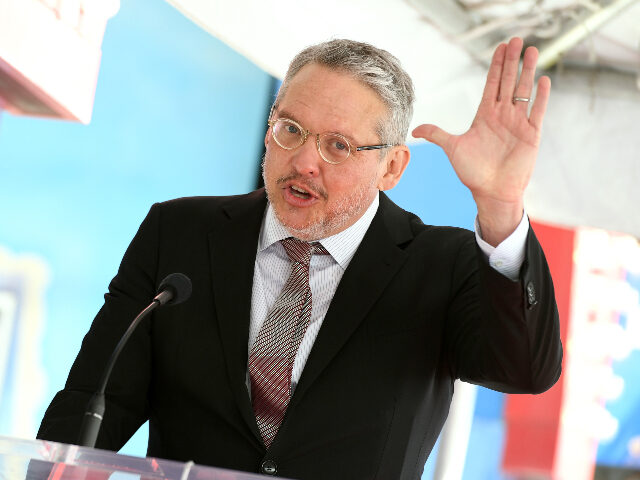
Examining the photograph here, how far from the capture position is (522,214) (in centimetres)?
155

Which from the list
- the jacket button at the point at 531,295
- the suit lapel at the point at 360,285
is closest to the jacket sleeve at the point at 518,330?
the jacket button at the point at 531,295

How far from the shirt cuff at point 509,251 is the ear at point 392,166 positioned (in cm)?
47

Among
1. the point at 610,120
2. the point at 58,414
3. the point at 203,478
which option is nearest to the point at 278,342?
the point at 58,414

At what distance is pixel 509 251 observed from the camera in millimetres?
1545

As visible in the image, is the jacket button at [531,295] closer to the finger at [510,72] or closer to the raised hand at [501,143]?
the raised hand at [501,143]

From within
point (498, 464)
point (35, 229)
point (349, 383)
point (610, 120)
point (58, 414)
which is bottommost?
point (498, 464)

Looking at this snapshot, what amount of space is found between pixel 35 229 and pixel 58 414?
1522mm

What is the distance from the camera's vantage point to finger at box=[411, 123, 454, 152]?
164cm

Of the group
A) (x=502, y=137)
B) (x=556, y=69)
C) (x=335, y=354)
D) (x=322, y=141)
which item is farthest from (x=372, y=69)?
(x=556, y=69)

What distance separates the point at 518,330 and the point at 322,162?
550 millimetres

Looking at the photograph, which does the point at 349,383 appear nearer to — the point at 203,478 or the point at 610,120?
the point at 203,478

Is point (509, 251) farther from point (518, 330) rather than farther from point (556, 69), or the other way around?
point (556, 69)

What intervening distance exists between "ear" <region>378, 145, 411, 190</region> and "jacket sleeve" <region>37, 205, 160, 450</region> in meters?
0.56

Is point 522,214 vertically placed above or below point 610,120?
below
